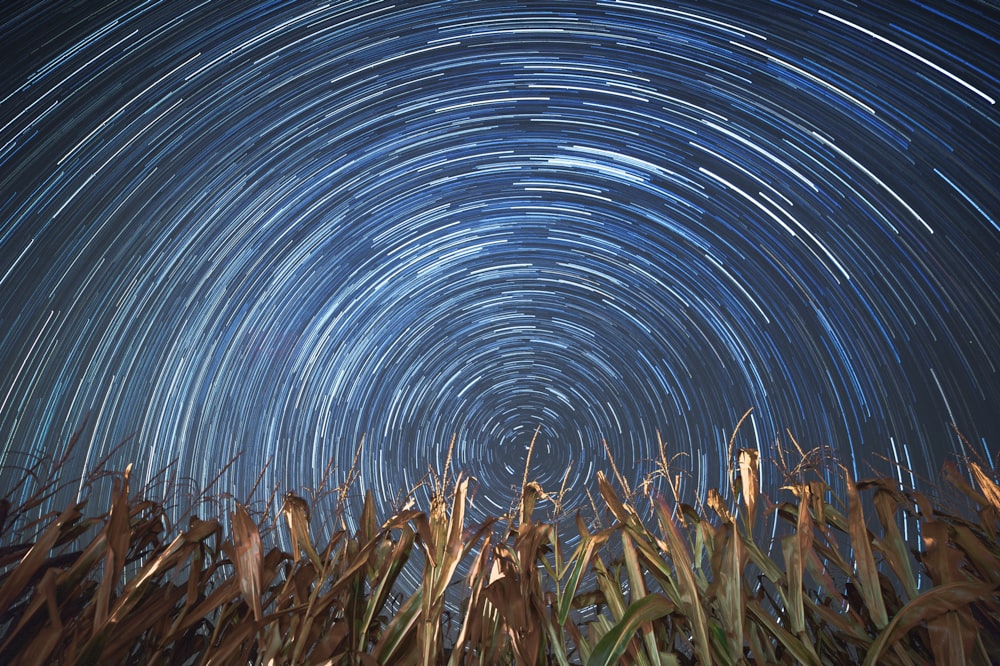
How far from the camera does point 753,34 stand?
2676mm

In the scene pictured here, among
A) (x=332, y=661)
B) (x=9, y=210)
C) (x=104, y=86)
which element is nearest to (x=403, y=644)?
(x=332, y=661)

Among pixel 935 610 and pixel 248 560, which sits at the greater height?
pixel 248 560

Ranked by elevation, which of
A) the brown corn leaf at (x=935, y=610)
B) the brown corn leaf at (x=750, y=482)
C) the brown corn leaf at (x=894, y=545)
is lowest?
the brown corn leaf at (x=935, y=610)

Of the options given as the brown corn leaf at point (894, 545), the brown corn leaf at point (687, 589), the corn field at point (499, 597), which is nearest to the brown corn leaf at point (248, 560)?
the corn field at point (499, 597)

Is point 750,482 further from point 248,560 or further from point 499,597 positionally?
point 248,560

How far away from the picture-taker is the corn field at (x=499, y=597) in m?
0.60

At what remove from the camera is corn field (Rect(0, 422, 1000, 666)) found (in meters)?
0.60

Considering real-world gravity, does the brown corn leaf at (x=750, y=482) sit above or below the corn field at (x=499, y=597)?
above

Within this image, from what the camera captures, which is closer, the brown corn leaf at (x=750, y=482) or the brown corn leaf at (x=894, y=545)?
the brown corn leaf at (x=894, y=545)

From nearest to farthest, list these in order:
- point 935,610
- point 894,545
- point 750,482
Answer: point 935,610 < point 894,545 < point 750,482

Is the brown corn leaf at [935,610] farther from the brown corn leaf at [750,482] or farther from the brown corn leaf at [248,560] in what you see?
the brown corn leaf at [248,560]

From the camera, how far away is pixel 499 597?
65 cm

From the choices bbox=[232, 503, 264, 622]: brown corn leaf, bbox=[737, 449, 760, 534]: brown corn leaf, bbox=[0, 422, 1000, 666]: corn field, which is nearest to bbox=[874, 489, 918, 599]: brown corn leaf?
bbox=[0, 422, 1000, 666]: corn field

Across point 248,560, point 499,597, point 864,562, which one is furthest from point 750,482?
point 248,560
